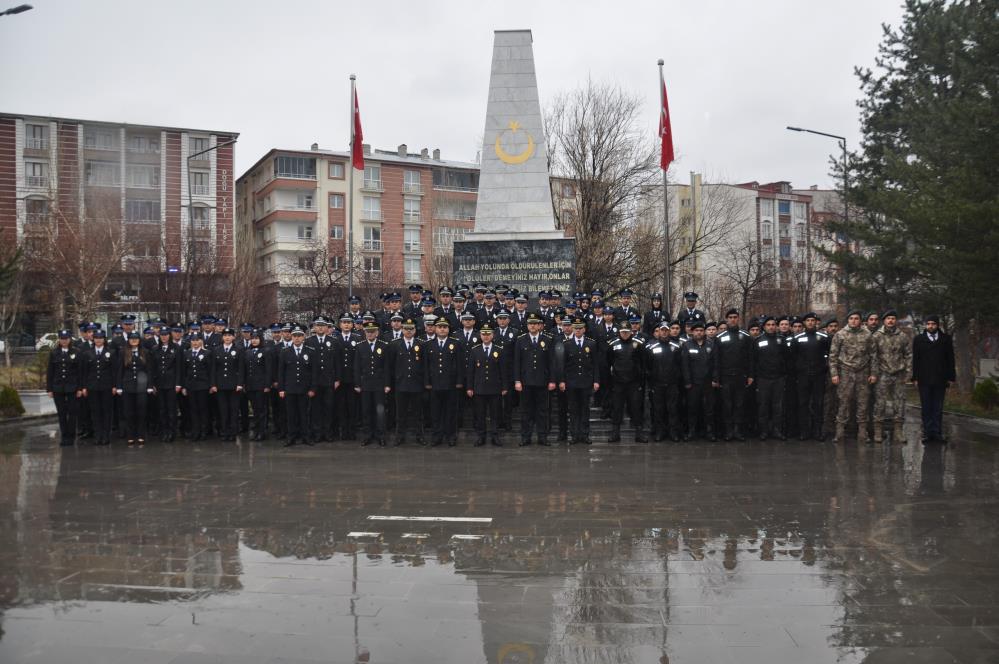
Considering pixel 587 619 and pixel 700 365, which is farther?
pixel 700 365

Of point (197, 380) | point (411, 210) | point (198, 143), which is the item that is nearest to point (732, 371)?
point (197, 380)

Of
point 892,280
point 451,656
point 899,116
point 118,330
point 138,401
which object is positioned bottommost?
point 451,656

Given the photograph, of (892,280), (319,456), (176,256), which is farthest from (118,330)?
(892,280)

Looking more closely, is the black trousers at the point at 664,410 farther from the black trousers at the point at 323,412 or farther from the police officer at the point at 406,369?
the black trousers at the point at 323,412

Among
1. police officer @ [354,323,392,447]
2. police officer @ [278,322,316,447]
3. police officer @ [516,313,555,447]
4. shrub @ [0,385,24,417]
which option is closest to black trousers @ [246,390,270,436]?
police officer @ [278,322,316,447]

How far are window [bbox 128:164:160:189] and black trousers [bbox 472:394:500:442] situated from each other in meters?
19.0

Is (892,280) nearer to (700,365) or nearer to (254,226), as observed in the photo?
(700,365)

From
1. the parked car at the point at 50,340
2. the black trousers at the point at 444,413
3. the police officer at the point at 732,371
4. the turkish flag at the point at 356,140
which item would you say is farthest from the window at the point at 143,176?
the police officer at the point at 732,371

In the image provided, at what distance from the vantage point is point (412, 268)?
56.8m

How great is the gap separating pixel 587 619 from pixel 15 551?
13.6 feet

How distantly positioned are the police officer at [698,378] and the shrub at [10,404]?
12.2 metres

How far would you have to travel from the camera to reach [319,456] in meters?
10.3

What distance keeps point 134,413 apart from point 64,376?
111cm

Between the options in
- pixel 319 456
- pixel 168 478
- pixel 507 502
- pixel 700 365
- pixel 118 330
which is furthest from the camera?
pixel 118 330
